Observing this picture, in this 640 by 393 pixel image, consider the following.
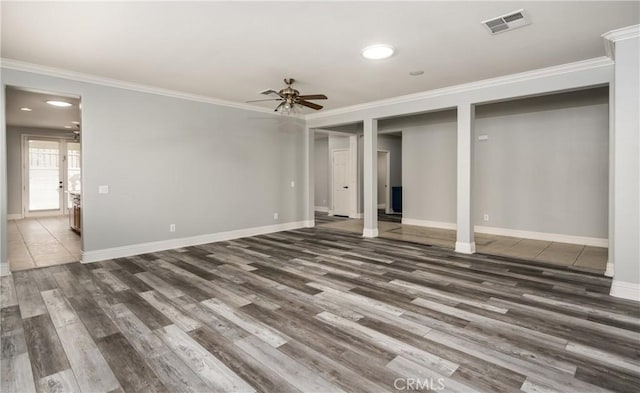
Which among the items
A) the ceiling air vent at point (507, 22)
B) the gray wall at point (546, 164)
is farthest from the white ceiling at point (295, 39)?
the gray wall at point (546, 164)

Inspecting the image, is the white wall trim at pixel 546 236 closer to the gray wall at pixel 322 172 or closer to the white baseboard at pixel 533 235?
the white baseboard at pixel 533 235

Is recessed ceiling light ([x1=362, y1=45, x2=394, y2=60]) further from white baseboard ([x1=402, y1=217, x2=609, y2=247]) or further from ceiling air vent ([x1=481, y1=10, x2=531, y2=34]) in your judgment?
white baseboard ([x1=402, y1=217, x2=609, y2=247])

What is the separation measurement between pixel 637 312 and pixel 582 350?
120 centimetres

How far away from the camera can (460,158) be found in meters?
5.32

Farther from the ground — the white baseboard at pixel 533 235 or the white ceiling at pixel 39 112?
the white ceiling at pixel 39 112

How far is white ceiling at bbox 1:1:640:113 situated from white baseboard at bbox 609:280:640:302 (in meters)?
2.54

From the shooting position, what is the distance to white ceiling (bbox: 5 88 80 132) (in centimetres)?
577

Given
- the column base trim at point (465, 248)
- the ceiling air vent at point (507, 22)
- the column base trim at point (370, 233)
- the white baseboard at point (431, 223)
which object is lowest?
the column base trim at point (465, 248)

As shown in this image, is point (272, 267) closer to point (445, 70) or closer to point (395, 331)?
point (395, 331)

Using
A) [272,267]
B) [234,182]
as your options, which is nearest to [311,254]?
[272,267]

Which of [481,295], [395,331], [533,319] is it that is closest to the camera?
[395,331]

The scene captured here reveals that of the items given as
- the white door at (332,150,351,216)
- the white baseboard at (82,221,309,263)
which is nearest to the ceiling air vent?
the white baseboard at (82,221,309,263)

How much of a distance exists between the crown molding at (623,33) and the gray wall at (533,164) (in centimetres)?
268

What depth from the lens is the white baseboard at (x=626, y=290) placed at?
324 cm
